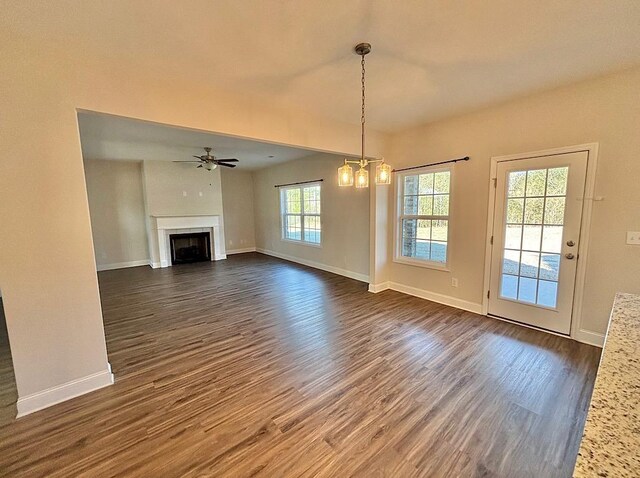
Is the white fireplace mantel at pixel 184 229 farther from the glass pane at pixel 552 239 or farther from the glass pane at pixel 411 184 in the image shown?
the glass pane at pixel 552 239

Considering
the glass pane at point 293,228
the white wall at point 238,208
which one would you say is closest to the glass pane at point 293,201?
the glass pane at point 293,228

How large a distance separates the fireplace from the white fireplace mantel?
0.11 meters

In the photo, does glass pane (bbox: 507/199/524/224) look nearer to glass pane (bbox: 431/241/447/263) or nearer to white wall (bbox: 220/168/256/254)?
glass pane (bbox: 431/241/447/263)

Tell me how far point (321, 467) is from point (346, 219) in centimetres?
Result: 441

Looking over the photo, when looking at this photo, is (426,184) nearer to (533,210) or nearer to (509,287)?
(533,210)

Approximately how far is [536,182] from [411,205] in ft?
5.37

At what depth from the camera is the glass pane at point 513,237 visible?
323 cm

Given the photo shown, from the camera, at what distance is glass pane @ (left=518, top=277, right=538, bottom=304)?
3174 millimetres

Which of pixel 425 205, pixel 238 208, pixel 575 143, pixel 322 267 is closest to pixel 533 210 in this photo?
pixel 575 143

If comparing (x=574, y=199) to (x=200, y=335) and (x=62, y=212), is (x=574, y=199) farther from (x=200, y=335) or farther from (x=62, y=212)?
(x=62, y=212)

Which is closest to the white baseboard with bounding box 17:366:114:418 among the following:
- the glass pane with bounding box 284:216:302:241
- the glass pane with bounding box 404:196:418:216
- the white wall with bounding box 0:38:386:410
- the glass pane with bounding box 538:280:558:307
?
the white wall with bounding box 0:38:386:410

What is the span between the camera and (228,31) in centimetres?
185

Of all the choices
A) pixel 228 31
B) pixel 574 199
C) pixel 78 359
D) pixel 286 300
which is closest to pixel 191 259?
pixel 286 300

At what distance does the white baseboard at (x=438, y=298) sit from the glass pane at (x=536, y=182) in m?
1.55
